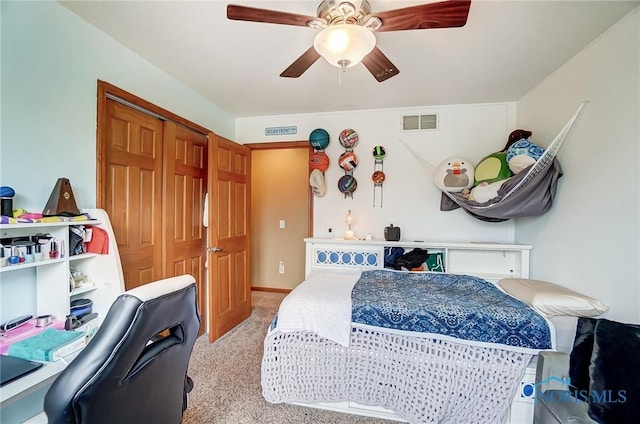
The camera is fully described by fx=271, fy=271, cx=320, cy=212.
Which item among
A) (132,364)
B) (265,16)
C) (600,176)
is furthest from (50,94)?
(600,176)

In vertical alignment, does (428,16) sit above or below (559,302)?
above

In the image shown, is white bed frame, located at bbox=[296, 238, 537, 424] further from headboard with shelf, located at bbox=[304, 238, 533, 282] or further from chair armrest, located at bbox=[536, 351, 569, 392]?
chair armrest, located at bbox=[536, 351, 569, 392]

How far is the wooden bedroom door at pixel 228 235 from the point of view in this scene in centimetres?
272

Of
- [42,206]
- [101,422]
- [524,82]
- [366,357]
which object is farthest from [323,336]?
[524,82]

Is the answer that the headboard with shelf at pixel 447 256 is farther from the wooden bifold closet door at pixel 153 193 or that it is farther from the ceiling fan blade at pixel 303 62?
the ceiling fan blade at pixel 303 62

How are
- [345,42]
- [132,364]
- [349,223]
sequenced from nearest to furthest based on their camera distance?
[132,364], [345,42], [349,223]

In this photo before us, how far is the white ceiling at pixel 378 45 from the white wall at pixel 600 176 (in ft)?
0.59

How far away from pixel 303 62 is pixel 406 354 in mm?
1933

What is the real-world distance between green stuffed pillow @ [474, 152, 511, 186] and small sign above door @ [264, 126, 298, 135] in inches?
83.3

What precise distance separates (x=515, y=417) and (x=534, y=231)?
164 centimetres

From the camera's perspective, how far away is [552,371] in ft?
4.77

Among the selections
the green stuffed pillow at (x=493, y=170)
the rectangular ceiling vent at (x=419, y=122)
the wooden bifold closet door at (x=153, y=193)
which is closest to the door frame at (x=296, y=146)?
the wooden bifold closet door at (x=153, y=193)

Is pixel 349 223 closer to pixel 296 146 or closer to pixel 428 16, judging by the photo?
pixel 296 146

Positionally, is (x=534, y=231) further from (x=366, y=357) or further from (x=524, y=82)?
(x=366, y=357)
